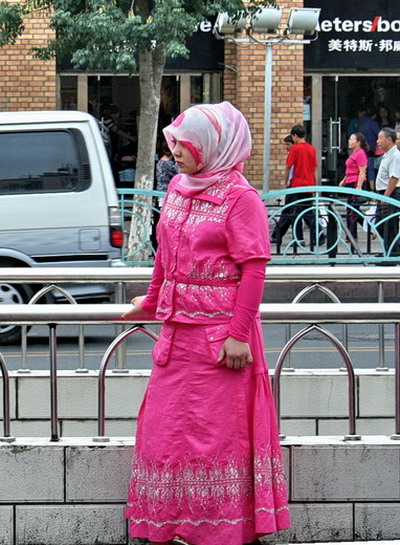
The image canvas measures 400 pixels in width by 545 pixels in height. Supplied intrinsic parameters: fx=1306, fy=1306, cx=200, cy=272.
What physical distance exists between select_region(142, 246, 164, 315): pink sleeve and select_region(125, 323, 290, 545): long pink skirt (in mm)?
256

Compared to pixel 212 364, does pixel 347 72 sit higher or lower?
higher

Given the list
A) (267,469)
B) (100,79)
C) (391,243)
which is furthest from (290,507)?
(100,79)

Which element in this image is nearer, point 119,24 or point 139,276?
point 139,276

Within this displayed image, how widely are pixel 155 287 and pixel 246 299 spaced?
1.66 ft

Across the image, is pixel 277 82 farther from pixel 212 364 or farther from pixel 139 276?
pixel 212 364

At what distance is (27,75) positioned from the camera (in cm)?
2028

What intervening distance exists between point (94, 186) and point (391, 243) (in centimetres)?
411

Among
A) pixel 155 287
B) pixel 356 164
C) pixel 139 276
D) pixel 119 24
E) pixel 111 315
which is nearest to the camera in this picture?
pixel 155 287

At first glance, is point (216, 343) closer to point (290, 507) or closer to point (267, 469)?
point (267, 469)

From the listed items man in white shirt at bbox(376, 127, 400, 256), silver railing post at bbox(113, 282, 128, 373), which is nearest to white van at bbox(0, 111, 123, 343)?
silver railing post at bbox(113, 282, 128, 373)

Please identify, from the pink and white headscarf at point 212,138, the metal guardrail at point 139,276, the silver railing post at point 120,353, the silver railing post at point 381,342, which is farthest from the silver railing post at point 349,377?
the silver railing post at point 120,353

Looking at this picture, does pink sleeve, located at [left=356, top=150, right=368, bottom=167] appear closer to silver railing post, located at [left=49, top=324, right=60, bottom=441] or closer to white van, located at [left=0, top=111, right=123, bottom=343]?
white van, located at [left=0, top=111, right=123, bottom=343]

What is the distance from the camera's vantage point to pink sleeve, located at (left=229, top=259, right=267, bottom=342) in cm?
446

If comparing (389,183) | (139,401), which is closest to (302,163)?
(389,183)
